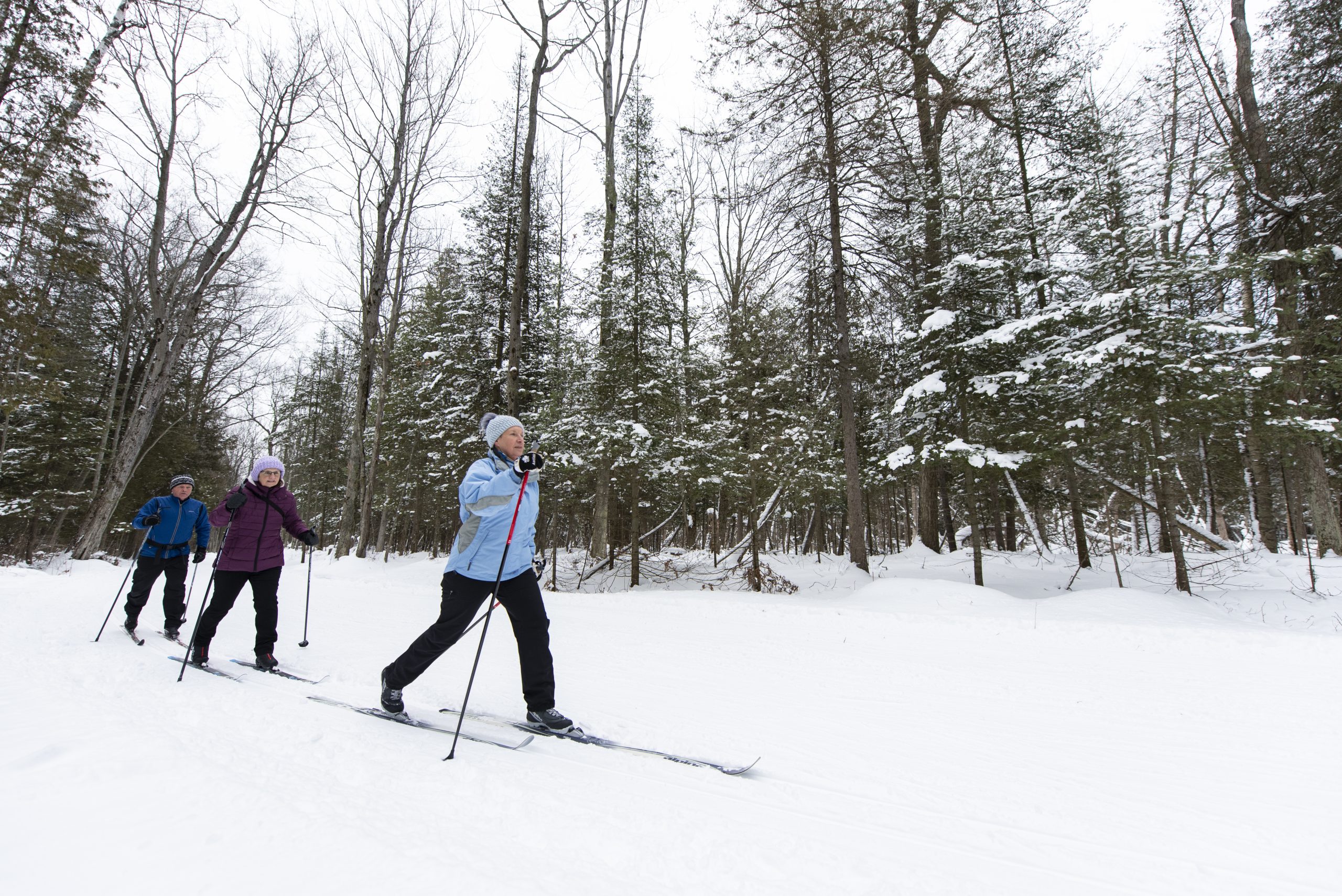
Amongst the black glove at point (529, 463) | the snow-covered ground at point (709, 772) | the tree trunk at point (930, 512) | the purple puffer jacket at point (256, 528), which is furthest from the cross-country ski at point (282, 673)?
the tree trunk at point (930, 512)

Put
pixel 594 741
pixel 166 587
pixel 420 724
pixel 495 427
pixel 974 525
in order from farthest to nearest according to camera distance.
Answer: pixel 974 525, pixel 166 587, pixel 495 427, pixel 420 724, pixel 594 741

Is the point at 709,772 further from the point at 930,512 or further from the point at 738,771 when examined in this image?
the point at 930,512

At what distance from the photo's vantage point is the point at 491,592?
3.60 metres

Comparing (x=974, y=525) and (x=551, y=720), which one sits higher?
(x=974, y=525)

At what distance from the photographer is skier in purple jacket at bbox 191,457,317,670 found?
4.86m

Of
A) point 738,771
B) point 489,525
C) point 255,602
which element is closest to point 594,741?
point 738,771

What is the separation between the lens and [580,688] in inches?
179

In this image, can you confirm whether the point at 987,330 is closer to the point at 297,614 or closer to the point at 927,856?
the point at 927,856

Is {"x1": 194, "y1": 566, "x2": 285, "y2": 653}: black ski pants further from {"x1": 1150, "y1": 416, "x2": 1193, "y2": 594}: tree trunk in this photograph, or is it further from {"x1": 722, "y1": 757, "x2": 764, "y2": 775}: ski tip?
{"x1": 1150, "y1": 416, "x2": 1193, "y2": 594}: tree trunk

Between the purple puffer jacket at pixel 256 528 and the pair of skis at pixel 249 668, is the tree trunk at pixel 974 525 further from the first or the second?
the purple puffer jacket at pixel 256 528

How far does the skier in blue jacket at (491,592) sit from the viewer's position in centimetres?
352

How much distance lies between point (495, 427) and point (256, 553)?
9.97ft

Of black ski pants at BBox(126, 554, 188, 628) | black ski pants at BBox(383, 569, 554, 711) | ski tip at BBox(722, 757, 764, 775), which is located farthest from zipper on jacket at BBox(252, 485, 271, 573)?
ski tip at BBox(722, 757, 764, 775)

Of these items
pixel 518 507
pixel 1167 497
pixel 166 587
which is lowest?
pixel 166 587
